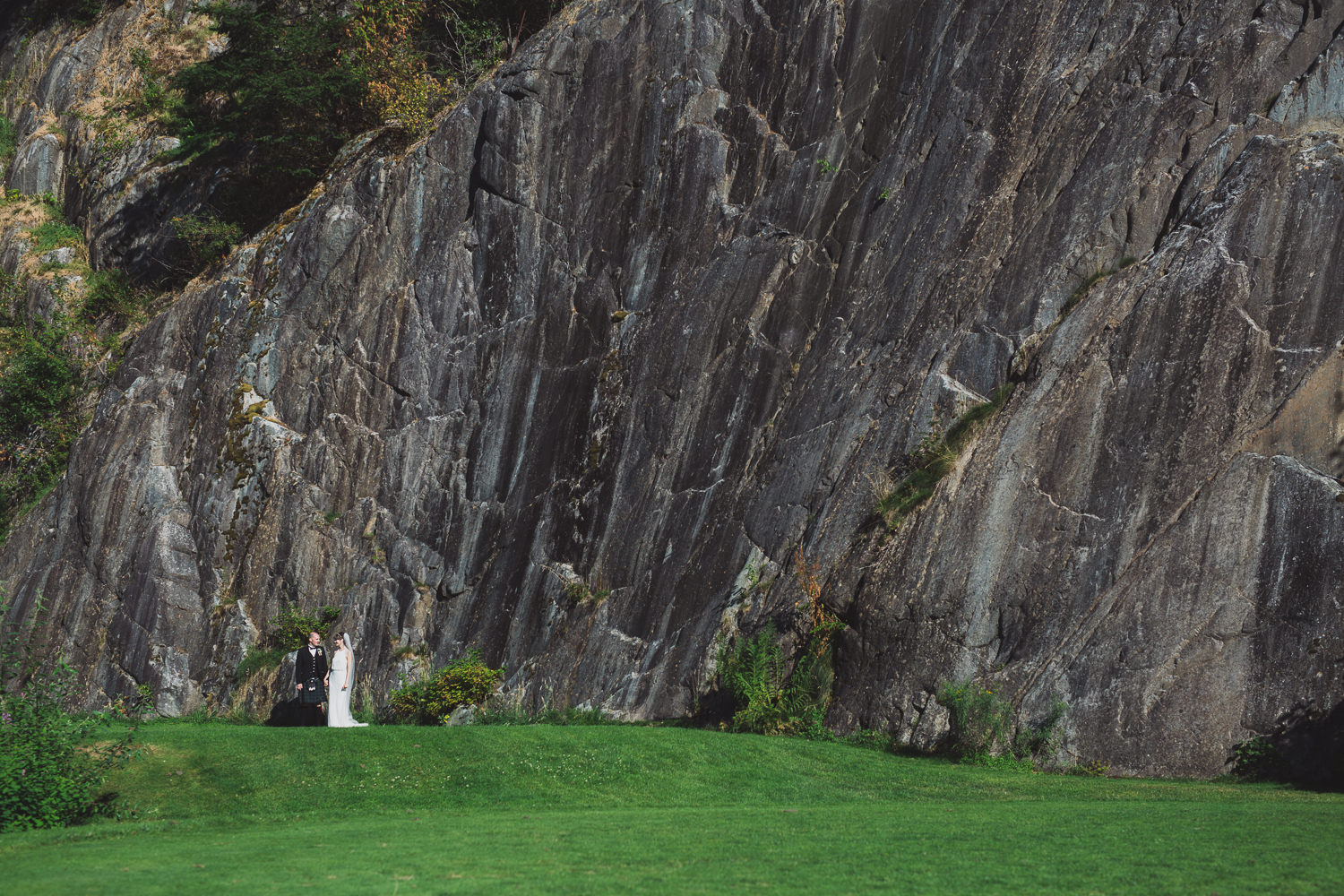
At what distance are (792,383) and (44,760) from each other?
→ 11.6 m

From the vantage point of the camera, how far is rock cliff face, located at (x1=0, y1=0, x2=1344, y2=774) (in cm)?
1262

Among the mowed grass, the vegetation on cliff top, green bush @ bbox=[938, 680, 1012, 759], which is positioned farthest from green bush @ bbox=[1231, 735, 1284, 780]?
the vegetation on cliff top

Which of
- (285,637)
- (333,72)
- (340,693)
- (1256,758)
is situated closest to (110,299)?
(333,72)

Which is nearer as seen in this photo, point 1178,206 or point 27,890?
point 27,890

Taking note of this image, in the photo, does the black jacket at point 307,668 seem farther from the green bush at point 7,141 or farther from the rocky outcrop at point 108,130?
the green bush at point 7,141

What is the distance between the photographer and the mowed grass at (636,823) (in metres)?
6.86

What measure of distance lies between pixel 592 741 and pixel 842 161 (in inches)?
435

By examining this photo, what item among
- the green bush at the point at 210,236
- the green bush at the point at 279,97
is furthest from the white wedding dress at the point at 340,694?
the green bush at the point at 210,236

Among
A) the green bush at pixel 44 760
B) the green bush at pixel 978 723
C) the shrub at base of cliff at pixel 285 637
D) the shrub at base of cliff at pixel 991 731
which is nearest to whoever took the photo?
the green bush at pixel 44 760

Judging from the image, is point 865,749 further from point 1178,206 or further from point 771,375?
point 1178,206

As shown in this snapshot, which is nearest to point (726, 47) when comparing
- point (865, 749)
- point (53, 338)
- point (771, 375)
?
point (771, 375)

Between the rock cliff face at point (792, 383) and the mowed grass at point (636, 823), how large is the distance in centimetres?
229

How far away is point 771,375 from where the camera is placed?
17.6 meters

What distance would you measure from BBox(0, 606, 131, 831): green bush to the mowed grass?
1.24 feet
